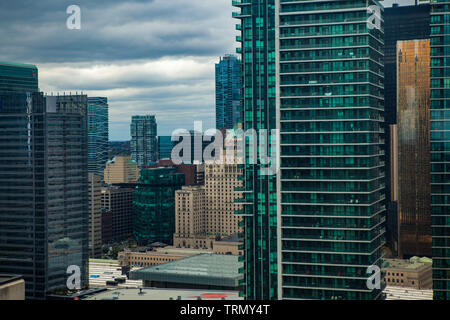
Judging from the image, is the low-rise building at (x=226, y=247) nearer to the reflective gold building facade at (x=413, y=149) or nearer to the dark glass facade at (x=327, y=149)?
the reflective gold building facade at (x=413, y=149)

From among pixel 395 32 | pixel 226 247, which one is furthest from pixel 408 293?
pixel 395 32

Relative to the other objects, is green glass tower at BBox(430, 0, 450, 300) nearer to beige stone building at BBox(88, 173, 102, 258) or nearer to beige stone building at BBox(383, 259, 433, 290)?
beige stone building at BBox(383, 259, 433, 290)

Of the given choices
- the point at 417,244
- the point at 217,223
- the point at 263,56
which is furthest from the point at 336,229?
the point at 217,223

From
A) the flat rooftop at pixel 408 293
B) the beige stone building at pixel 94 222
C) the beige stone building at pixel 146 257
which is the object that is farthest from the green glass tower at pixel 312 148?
the beige stone building at pixel 94 222

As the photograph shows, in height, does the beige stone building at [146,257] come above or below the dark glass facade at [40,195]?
below

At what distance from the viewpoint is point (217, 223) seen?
143250mm

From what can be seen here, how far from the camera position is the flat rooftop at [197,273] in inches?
2960

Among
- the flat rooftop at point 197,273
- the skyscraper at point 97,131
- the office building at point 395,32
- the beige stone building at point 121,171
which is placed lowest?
the flat rooftop at point 197,273

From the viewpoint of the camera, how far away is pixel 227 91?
17225 cm

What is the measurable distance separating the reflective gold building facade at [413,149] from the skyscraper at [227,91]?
2045 inches

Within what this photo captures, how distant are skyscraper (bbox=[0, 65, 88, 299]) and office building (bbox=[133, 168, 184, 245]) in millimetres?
64687

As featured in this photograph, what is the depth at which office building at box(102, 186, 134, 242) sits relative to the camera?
5935 inches
